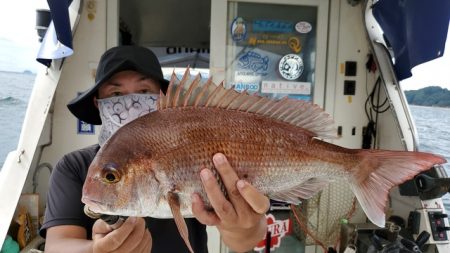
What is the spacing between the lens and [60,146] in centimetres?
383

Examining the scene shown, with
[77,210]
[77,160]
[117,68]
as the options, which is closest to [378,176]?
[117,68]

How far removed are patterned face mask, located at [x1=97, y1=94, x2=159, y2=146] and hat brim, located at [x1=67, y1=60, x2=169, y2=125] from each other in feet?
0.33

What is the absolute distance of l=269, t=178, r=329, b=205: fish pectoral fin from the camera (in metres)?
1.30

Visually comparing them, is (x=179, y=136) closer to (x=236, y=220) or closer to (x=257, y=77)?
(x=236, y=220)

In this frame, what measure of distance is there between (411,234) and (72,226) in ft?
9.88

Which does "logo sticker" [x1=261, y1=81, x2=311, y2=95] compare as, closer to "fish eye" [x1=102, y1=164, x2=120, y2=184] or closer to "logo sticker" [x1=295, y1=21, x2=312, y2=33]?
"logo sticker" [x1=295, y1=21, x2=312, y2=33]

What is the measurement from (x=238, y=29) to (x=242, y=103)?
2.94m

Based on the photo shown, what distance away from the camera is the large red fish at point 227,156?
3.60 ft

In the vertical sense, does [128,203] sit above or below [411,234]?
above

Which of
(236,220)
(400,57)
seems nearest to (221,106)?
(236,220)

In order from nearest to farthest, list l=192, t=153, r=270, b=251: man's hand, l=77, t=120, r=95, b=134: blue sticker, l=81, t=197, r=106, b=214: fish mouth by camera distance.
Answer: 1. l=81, t=197, r=106, b=214: fish mouth
2. l=192, t=153, r=270, b=251: man's hand
3. l=77, t=120, r=95, b=134: blue sticker

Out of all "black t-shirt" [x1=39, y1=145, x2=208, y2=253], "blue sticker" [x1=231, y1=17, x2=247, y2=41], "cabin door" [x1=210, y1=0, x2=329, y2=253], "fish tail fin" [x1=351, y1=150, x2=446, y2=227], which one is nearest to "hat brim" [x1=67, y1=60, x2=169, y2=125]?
"black t-shirt" [x1=39, y1=145, x2=208, y2=253]

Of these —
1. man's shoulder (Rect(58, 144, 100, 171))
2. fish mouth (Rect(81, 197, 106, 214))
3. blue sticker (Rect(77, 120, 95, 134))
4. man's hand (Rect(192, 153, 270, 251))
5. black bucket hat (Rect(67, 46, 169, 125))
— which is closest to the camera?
fish mouth (Rect(81, 197, 106, 214))

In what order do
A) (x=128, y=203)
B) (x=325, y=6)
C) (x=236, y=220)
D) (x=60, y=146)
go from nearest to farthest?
(x=128, y=203)
(x=236, y=220)
(x=60, y=146)
(x=325, y=6)
